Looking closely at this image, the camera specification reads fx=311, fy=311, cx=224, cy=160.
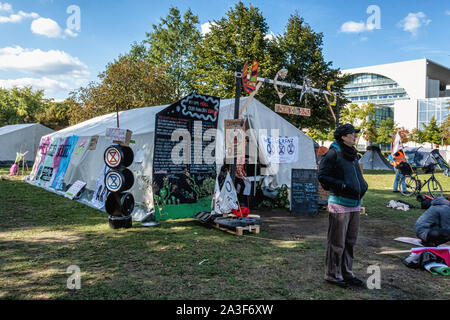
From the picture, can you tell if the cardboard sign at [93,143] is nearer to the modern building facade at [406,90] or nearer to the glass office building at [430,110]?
the modern building facade at [406,90]

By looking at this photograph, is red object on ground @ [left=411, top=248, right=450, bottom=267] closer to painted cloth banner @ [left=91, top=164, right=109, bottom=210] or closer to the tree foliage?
painted cloth banner @ [left=91, top=164, right=109, bottom=210]

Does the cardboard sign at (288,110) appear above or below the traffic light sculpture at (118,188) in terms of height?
above

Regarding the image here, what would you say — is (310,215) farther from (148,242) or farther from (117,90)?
(117,90)

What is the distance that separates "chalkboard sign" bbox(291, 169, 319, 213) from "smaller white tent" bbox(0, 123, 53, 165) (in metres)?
22.6

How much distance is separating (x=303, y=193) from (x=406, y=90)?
71194 mm

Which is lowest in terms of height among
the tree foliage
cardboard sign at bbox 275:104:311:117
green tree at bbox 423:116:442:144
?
cardboard sign at bbox 275:104:311:117

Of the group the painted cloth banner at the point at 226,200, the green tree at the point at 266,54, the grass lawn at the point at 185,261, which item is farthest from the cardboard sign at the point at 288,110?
the green tree at the point at 266,54

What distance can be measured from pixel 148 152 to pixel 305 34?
1986 centimetres

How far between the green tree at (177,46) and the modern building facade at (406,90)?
33.9 metres

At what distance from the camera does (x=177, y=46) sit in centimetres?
3344

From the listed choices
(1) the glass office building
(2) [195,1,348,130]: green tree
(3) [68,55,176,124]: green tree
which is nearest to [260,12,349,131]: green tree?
(2) [195,1,348,130]: green tree

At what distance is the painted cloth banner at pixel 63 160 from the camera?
10984 mm

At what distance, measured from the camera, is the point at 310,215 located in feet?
26.8

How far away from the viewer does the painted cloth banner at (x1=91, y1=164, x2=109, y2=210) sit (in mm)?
8180
